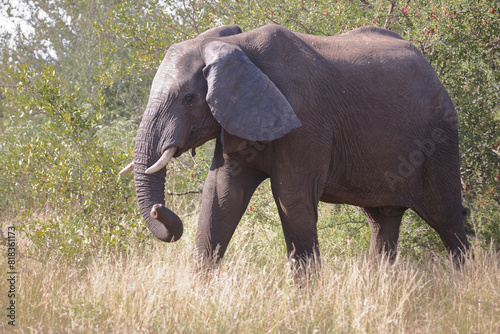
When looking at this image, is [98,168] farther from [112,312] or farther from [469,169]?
[469,169]

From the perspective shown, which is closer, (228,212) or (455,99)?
(228,212)

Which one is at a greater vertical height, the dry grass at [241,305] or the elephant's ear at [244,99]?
the elephant's ear at [244,99]

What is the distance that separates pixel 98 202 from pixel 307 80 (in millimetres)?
2380

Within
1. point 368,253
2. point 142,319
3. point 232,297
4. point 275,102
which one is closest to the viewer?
point 142,319

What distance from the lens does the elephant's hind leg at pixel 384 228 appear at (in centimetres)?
588

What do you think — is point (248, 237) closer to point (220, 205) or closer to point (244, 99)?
point (220, 205)

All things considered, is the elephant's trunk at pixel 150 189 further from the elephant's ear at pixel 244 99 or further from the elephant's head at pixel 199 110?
the elephant's ear at pixel 244 99

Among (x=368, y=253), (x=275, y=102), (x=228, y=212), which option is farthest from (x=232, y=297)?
(x=368, y=253)

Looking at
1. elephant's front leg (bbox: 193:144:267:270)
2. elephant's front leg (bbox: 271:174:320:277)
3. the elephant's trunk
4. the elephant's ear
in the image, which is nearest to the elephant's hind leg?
elephant's front leg (bbox: 271:174:320:277)

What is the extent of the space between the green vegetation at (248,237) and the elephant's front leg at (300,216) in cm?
18

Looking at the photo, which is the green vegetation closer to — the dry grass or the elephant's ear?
the dry grass

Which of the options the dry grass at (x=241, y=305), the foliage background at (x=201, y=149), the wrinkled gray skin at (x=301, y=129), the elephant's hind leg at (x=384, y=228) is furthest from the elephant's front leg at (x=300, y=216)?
the foliage background at (x=201, y=149)

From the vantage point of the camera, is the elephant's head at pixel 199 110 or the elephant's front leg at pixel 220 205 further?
the elephant's front leg at pixel 220 205

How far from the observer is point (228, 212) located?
15.6 feet
